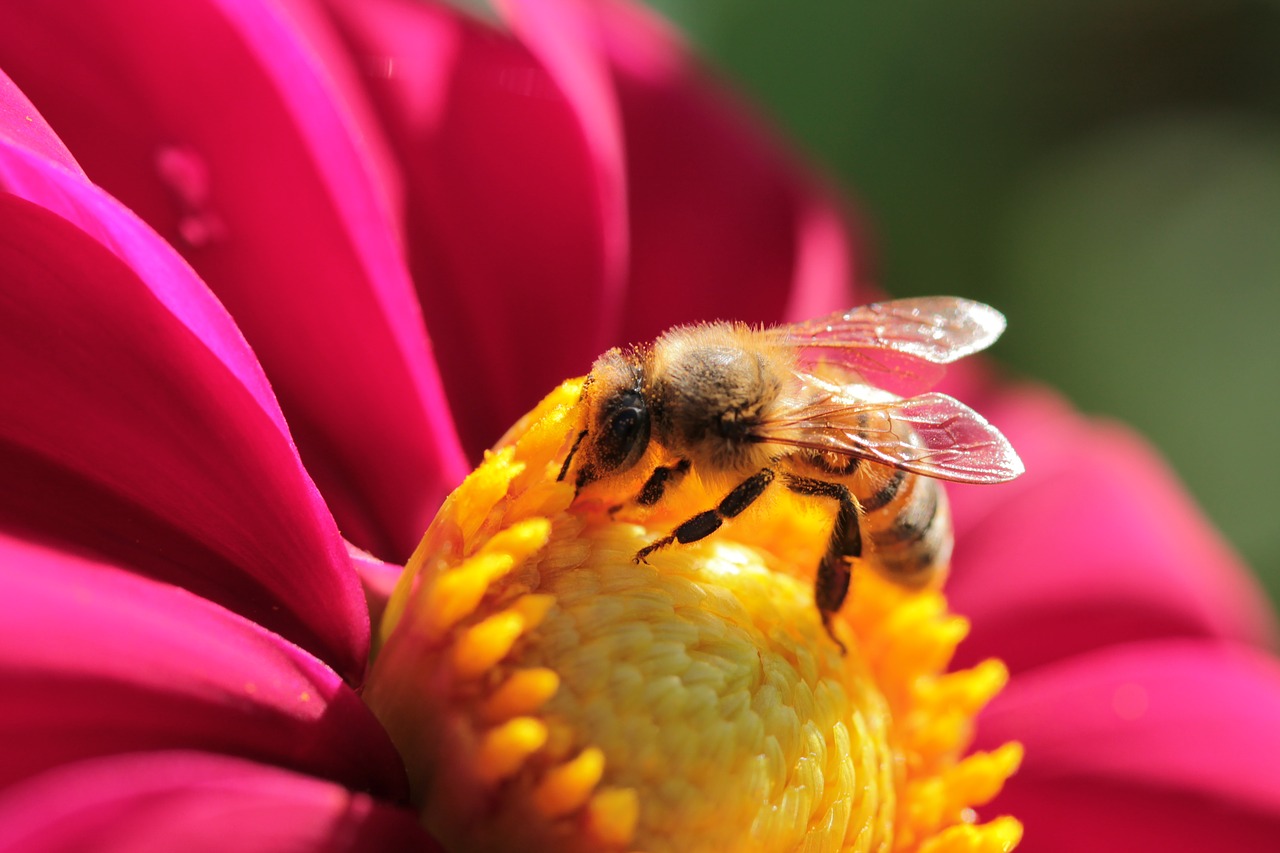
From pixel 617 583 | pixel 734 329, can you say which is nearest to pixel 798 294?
pixel 734 329

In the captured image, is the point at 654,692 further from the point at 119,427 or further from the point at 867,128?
the point at 867,128

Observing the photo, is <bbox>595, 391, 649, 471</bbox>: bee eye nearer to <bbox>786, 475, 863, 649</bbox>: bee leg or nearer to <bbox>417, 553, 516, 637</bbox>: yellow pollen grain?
<bbox>417, 553, 516, 637</bbox>: yellow pollen grain

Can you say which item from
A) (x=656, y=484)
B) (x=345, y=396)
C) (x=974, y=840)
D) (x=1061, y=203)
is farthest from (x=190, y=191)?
(x=1061, y=203)

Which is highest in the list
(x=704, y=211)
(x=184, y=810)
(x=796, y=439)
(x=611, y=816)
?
(x=704, y=211)

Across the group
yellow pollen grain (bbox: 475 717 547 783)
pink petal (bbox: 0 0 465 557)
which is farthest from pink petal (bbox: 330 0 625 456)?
yellow pollen grain (bbox: 475 717 547 783)

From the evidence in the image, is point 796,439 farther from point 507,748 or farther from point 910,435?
point 507,748

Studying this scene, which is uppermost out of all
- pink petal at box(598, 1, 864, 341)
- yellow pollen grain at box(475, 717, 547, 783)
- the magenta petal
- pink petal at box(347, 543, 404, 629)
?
pink petal at box(598, 1, 864, 341)
